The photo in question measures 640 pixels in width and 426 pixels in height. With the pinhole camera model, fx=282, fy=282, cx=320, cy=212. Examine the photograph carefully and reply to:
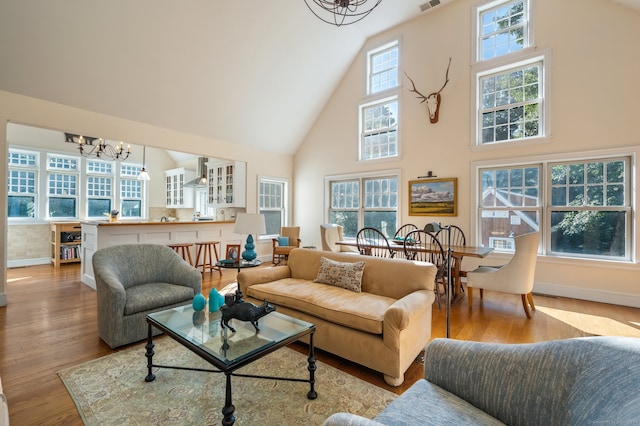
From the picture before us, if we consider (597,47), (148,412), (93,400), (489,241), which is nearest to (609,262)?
(489,241)

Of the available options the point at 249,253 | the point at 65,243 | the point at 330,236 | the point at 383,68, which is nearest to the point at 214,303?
the point at 249,253

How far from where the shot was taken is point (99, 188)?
25.4ft

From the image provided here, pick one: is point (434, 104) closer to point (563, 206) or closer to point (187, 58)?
point (563, 206)

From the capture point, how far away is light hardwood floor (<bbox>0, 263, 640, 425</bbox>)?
1910 millimetres

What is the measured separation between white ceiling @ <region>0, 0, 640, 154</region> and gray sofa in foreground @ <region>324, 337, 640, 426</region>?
16.2ft

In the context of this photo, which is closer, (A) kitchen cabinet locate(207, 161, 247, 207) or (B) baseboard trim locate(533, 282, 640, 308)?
(B) baseboard trim locate(533, 282, 640, 308)

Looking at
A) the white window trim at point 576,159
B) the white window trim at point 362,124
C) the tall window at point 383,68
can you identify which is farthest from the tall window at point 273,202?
the white window trim at point 576,159

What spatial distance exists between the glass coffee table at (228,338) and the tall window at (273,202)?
15.7 ft

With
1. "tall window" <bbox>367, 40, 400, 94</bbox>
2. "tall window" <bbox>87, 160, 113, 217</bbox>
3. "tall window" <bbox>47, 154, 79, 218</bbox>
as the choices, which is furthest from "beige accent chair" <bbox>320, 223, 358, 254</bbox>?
"tall window" <bbox>47, 154, 79, 218</bbox>

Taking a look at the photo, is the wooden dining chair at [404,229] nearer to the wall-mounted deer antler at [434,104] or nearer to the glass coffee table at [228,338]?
the wall-mounted deer antler at [434,104]

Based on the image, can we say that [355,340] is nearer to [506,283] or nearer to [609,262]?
[506,283]

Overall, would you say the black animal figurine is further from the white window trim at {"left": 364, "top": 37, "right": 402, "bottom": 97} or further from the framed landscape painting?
the white window trim at {"left": 364, "top": 37, "right": 402, "bottom": 97}

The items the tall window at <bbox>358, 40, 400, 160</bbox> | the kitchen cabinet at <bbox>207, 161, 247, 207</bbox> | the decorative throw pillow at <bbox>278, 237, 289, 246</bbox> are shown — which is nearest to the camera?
the tall window at <bbox>358, 40, 400, 160</bbox>

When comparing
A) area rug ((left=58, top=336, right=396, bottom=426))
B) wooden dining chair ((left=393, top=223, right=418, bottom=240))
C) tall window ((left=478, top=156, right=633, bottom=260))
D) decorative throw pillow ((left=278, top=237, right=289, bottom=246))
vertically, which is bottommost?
area rug ((left=58, top=336, right=396, bottom=426))
